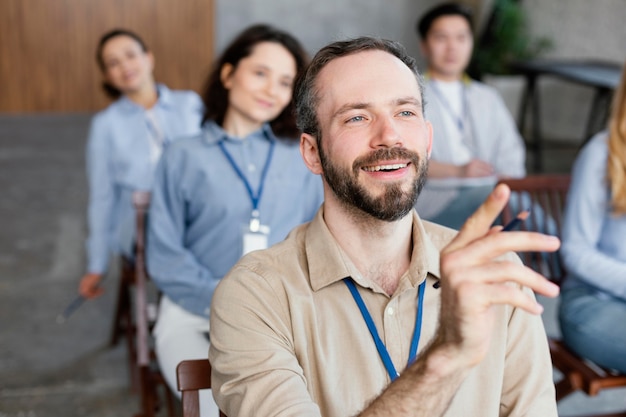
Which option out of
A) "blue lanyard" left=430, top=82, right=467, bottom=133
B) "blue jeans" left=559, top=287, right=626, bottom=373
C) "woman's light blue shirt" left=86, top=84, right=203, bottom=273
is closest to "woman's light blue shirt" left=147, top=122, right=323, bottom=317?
"woman's light blue shirt" left=86, top=84, right=203, bottom=273

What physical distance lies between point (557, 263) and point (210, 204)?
47.3 inches

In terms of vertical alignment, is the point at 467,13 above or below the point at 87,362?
above

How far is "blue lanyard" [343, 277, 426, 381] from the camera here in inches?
52.7

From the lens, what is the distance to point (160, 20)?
362 inches

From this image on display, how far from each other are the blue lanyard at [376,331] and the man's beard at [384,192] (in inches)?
5.5

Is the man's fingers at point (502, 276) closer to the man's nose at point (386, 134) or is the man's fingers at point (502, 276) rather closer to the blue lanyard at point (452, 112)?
the man's nose at point (386, 134)

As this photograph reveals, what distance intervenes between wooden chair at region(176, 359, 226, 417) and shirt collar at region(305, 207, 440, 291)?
0.90 feet

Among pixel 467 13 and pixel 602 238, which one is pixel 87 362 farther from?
pixel 467 13

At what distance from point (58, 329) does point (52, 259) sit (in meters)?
0.99

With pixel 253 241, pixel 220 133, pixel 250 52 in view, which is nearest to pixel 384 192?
pixel 253 241

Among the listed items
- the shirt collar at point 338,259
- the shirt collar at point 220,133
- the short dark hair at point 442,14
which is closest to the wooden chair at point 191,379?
the shirt collar at point 338,259

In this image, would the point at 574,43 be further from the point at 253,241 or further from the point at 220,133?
the point at 253,241

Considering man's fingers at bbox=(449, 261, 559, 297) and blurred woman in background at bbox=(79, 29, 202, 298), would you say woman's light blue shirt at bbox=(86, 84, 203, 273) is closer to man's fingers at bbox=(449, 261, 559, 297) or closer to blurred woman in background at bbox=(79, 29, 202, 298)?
blurred woman in background at bbox=(79, 29, 202, 298)

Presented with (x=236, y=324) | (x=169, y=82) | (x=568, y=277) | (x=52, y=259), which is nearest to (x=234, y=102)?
(x=568, y=277)
